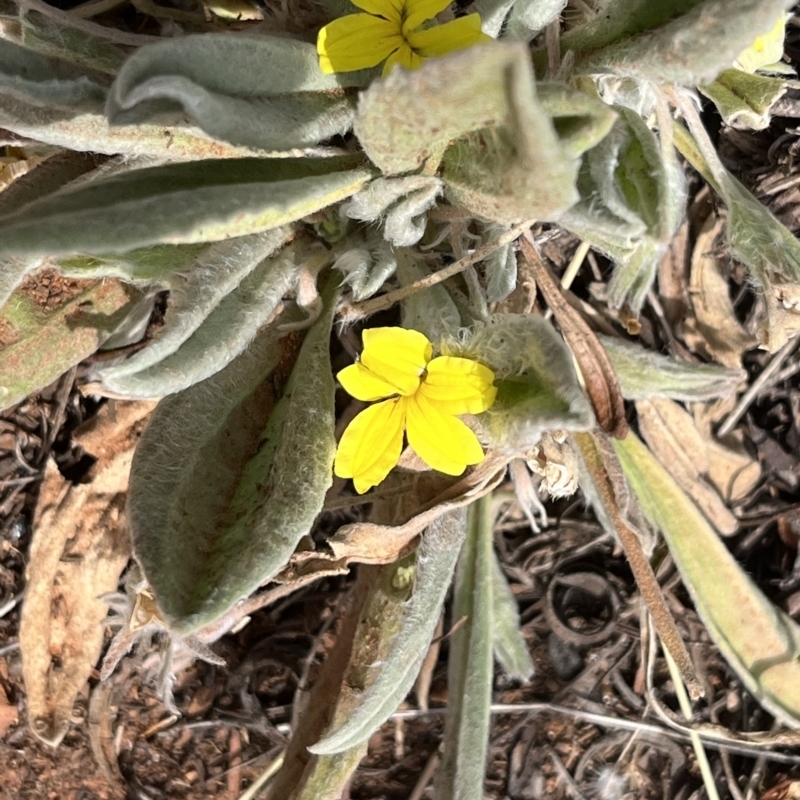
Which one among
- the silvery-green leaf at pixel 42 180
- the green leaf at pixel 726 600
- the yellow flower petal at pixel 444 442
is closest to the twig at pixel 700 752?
the green leaf at pixel 726 600

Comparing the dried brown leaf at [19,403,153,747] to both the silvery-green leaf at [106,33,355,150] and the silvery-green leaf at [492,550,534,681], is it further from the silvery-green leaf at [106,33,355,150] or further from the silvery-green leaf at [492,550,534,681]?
the silvery-green leaf at [106,33,355,150]

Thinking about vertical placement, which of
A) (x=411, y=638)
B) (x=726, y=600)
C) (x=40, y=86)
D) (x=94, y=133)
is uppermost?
(x=40, y=86)

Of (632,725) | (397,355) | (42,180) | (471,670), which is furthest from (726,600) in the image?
(42,180)

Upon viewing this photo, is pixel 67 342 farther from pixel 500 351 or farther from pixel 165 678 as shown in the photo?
pixel 500 351

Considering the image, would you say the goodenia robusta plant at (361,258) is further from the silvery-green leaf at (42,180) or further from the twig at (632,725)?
the twig at (632,725)

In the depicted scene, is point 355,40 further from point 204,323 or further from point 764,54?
point 764,54

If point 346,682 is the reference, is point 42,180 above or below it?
above

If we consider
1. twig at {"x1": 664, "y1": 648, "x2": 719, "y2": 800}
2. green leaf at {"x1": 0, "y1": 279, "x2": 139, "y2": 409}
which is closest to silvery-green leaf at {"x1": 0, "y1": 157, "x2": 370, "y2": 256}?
green leaf at {"x1": 0, "y1": 279, "x2": 139, "y2": 409}
